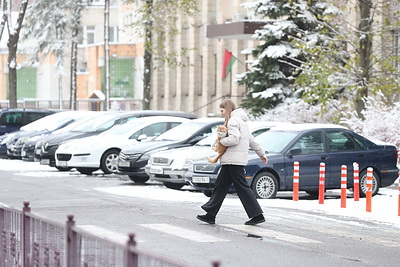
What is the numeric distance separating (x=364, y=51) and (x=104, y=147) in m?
8.13

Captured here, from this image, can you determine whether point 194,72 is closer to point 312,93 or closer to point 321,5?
point 321,5

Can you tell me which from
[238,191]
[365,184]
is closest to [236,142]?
[238,191]

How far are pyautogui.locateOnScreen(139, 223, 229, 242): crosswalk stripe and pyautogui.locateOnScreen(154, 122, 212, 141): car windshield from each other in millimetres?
10232

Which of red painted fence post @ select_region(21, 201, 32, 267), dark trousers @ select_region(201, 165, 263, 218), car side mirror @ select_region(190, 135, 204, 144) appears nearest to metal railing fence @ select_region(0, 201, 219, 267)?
red painted fence post @ select_region(21, 201, 32, 267)

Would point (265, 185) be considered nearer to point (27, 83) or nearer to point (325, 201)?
point (325, 201)

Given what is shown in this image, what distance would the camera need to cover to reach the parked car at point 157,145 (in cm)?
2486

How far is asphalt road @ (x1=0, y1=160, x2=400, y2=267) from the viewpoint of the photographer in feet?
39.7

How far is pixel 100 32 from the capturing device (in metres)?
90.4

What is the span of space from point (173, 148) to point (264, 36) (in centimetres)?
1372

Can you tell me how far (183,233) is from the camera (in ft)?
A: 46.4

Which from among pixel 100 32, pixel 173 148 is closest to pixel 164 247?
pixel 173 148

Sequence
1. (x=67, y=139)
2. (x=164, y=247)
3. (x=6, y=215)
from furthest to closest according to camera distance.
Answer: (x=67, y=139), (x=164, y=247), (x=6, y=215)

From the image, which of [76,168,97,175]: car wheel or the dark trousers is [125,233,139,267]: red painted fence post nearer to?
the dark trousers

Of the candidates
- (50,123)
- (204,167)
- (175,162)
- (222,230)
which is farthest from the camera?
(50,123)
